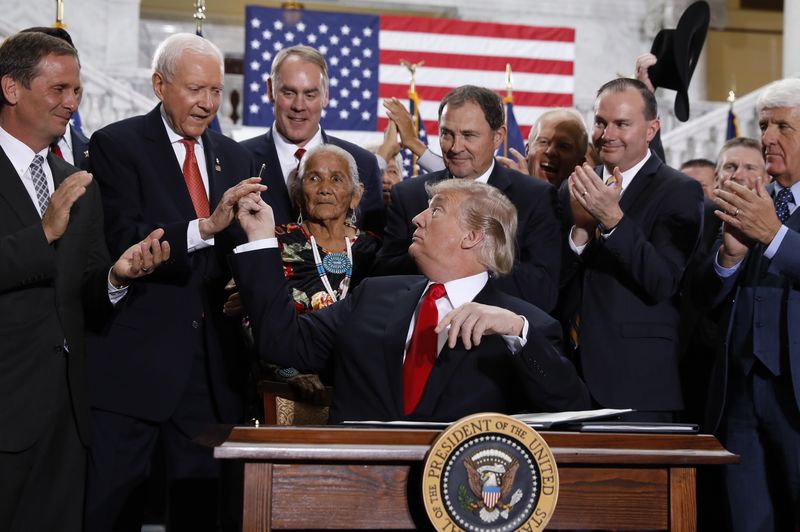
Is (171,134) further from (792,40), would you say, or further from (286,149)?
(792,40)

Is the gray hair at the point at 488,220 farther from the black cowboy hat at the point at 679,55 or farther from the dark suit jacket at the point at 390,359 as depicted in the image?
the black cowboy hat at the point at 679,55

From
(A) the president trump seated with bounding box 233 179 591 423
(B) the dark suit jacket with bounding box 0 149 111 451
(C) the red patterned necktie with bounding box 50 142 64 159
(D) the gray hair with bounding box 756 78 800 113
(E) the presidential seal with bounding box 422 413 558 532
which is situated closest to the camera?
(E) the presidential seal with bounding box 422 413 558 532

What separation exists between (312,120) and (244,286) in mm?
1466

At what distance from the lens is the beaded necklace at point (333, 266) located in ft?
11.4

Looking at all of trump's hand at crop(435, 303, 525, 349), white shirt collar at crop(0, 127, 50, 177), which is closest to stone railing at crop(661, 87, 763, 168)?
white shirt collar at crop(0, 127, 50, 177)

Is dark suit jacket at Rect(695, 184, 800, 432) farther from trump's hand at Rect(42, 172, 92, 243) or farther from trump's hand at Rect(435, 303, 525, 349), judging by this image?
trump's hand at Rect(42, 172, 92, 243)

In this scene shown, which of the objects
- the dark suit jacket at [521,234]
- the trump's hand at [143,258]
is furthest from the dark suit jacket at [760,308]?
the trump's hand at [143,258]

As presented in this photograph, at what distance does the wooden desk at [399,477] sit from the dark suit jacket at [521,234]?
140 centimetres

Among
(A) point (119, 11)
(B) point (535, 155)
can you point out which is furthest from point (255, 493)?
(A) point (119, 11)

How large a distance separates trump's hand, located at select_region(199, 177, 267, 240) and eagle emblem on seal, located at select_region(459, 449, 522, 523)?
1.12 meters

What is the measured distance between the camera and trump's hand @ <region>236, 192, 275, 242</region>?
9.01 feet

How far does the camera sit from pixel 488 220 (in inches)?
116

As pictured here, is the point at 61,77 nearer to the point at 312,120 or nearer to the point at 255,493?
the point at 312,120

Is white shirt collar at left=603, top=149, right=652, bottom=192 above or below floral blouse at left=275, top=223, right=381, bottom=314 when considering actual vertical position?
above
